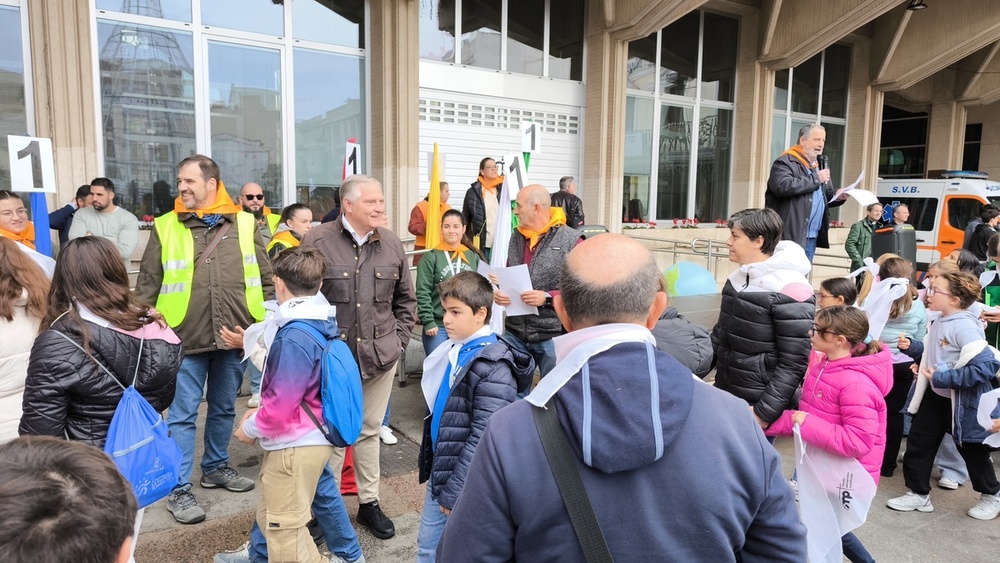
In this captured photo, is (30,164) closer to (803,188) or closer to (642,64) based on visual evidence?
(803,188)

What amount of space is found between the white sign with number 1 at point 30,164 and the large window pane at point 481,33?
7.22 m

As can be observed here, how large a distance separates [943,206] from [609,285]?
55.1 ft

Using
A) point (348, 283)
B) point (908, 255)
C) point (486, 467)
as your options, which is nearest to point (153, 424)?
point (348, 283)

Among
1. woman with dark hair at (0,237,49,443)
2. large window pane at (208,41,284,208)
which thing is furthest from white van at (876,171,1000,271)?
woman with dark hair at (0,237,49,443)

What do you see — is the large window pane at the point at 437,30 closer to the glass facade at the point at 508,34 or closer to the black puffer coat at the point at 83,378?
the glass facade at the point at 508,34

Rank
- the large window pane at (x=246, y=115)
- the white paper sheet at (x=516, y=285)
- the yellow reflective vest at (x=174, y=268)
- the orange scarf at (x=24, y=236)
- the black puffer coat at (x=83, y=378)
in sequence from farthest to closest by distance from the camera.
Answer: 1. the large window pane at (x=246, y=115)
2. the orange scarf at (x=24, y=236)
3. the white paper sheet at (x=516, y=285)
4. the yellow reflective vest at (x=174, y=268)
5. the black puffer coat at (x=83, y=378)

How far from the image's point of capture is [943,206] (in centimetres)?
1502

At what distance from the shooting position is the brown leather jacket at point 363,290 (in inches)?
148

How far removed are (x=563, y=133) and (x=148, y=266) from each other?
9.06 metres

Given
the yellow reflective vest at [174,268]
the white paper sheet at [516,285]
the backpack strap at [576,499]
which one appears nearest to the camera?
the backpack strap at [576,499]

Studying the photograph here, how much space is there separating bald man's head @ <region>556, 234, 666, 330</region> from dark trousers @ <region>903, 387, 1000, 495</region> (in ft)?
13.2

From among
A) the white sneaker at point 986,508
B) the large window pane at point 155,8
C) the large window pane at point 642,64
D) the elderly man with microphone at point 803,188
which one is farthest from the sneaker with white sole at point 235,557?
the large window pane at point 642,64

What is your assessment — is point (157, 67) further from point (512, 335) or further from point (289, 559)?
point (289, 559)

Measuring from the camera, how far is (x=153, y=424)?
8.80ft
